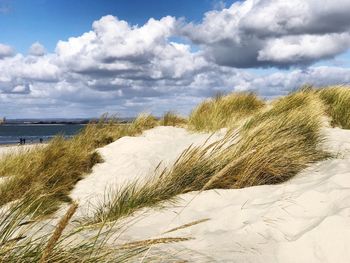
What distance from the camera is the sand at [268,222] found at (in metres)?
2.80

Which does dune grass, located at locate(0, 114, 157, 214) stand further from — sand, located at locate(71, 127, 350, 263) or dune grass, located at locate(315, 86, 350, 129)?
dune grass, located at locate(315, 86, 350, 129)

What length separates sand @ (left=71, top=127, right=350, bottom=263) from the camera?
110 inches

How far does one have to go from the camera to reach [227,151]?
4.91 meters

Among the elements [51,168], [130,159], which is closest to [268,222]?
[51,168]

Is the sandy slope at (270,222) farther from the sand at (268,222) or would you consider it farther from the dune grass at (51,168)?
the dune grass at (51,168)

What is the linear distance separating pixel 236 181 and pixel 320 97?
6636 millimetres

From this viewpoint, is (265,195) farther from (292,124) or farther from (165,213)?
(292,124)

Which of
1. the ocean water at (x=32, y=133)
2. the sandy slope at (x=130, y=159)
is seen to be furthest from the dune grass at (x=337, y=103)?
the ocean water at (x=32, y=133)

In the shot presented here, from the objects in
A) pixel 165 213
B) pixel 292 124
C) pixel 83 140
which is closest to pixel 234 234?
pixel 165 213

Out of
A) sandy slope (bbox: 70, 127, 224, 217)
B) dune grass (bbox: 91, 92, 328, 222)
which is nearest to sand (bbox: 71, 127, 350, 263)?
dune grass (bbox: 91, 92, 328, 222)

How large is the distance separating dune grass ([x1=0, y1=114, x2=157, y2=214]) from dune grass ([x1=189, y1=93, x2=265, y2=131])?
7.52 feet

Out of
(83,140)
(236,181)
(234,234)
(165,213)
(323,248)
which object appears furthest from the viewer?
(83,140)

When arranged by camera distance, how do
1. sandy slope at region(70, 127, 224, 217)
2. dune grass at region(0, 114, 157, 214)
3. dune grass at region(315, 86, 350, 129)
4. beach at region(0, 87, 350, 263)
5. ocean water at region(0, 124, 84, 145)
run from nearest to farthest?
beach at region(0, 87, 350, 263) → dune grass at region(0, 114, 157, 214) → sandy slope at region(70, 127, 224, 217) → dune grass at region(315, 86, 350, 129) → ocean water at region(0, 124, 84, 145)

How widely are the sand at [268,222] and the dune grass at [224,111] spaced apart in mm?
4590
